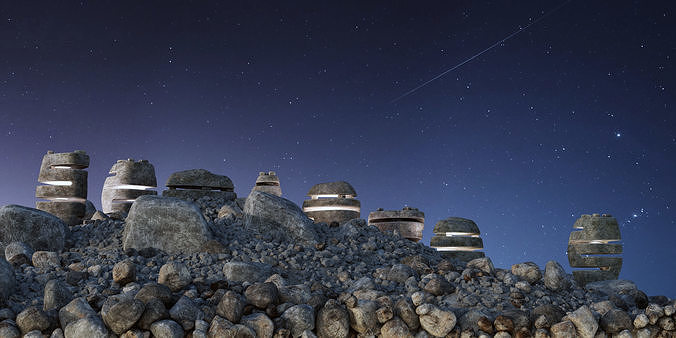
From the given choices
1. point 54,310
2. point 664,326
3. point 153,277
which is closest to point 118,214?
point 153,277

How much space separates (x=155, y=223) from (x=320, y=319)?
11.4 ft

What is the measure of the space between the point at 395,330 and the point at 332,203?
197 inches

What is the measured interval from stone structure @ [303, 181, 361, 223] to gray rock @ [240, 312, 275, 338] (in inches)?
197

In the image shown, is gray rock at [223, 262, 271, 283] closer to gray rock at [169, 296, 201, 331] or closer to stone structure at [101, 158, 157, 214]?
gray rock at [169, 296, 201, 331]

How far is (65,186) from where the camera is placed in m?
10.7

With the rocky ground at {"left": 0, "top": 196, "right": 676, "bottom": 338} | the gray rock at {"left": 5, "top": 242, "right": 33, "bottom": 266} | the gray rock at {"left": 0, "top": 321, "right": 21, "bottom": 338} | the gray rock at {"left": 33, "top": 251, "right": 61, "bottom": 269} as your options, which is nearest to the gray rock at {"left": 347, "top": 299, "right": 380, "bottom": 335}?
the rocky ground at {"left": 0, "top": 196, "right": 676, "bottom": 338}

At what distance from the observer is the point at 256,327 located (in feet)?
18.1

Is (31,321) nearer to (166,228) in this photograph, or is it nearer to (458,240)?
(166,228)

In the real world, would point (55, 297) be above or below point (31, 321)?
above

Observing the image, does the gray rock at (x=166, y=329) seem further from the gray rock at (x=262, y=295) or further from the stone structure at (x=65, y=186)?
the stone structure at (x=65, y=186)

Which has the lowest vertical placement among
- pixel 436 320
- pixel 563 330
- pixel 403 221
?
pixel 563 330

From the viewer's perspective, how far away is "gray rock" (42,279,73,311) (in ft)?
18.7

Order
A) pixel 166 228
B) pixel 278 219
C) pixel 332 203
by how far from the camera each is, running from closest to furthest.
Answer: pixel 166 228, pixel 278 219, pixel 332 203

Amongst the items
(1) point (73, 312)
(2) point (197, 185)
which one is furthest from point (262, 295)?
(2) point (197, 185)
